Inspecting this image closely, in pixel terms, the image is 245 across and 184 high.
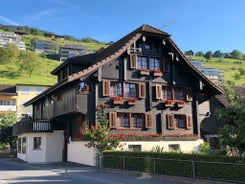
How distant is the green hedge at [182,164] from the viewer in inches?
560

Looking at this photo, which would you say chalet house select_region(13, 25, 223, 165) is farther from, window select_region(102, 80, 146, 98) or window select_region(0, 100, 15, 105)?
window select_region(0, 100, 15, 105)

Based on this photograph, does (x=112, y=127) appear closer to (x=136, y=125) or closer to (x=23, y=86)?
(x=136, y=125)

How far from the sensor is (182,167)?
651 inches

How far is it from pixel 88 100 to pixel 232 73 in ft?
347

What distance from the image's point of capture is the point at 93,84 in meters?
27.2

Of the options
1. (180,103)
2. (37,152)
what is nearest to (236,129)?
(180,103)

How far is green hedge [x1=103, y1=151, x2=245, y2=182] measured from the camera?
560 inches

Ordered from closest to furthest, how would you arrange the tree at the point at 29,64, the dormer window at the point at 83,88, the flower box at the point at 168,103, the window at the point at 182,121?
the dormer window at the point at 83,88 → the flower box at the point at 168,103 → the window at the point at 182,121 → the tree at the point at 29,64

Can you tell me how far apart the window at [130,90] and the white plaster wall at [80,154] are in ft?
18.1

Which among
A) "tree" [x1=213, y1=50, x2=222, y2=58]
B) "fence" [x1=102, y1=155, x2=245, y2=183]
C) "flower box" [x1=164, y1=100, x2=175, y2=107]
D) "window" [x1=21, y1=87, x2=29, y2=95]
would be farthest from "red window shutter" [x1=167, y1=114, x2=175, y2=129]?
"tree" [x1=213, y1=50, x2=222, y2=58]

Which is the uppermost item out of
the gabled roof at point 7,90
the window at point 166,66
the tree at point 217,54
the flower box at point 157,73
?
the tree at point 217,54

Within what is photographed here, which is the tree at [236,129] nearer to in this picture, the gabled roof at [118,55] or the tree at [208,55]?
the gabled roof at [118,55]

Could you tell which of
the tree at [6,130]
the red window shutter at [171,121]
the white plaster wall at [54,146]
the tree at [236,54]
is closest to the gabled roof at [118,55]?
the white plaster wall at [54,146]

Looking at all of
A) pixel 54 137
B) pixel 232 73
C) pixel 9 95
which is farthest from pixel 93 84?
pixel 232 73
